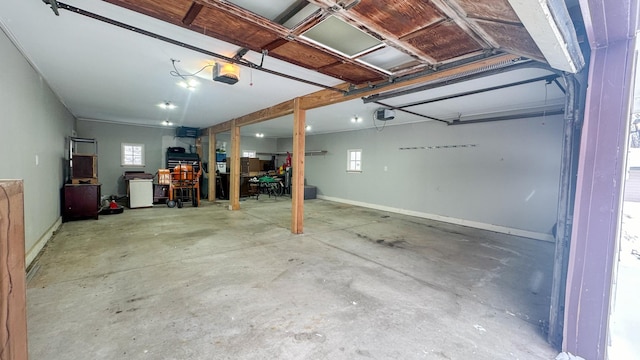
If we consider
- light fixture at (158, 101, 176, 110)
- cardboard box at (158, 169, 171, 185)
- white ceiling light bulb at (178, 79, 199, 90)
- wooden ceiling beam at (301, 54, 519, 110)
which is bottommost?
cardboard box at (158, 169, 171, 185)

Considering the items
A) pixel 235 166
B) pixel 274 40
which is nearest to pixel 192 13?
pixel 274 40

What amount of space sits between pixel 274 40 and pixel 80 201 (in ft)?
19.3

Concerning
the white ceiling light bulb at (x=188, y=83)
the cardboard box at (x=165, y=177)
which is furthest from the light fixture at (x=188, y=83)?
the cardboard box at (x=165, y=177)

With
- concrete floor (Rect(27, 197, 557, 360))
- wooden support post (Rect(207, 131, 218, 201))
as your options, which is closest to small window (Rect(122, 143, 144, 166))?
wooden support post (Rect(207, 131, 218, 201))

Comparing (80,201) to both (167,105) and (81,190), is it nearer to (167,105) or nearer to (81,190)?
(81,190)

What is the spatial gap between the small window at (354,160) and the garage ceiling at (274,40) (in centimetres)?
430

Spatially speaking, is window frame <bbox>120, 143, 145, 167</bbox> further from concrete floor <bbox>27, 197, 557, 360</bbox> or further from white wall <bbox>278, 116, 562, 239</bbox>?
white wall <bbox>278, 116, 562, 239</bbox>

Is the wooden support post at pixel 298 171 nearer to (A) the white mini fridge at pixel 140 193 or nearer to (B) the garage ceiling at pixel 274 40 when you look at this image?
(B) the garage ceiling at pixel 274 40

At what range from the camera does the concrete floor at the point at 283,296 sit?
6.18 ft

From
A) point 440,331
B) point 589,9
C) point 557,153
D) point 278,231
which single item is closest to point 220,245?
point 278,231

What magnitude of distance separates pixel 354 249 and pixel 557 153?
4324 mm

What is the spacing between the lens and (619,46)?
1.74 metres

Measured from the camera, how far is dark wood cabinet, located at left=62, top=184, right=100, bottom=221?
209 inches

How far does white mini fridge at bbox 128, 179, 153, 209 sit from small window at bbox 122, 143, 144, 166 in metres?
2.01
